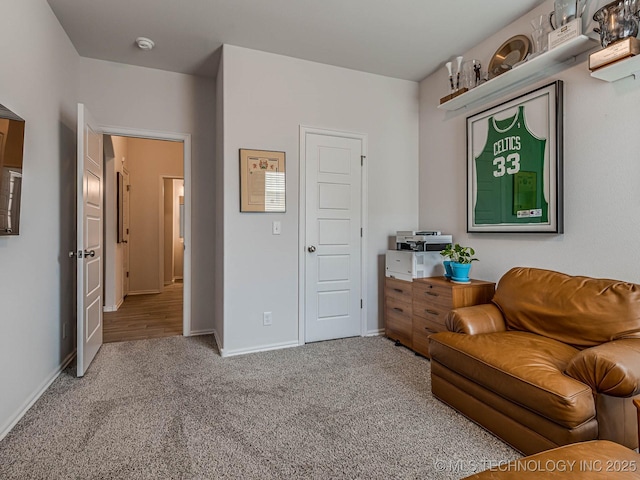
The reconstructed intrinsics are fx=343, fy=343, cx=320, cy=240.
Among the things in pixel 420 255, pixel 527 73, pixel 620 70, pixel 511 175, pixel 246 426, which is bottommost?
pixel 246 426

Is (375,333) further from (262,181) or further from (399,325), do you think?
(262,181)

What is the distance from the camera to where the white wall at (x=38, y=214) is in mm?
1909

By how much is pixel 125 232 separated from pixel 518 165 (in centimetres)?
553

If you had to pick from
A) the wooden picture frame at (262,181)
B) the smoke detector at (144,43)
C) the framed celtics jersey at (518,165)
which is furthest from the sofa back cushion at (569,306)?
the smoke detector at (144,43)

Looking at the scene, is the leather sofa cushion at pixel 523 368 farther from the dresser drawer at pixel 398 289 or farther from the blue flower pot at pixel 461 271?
the dresser drawer at pixel 398 289

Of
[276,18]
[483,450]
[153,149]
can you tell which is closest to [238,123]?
[276,18]

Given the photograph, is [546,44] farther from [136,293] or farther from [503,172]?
[136,293]

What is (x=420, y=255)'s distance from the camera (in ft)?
10.3

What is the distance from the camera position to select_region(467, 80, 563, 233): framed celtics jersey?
241cm

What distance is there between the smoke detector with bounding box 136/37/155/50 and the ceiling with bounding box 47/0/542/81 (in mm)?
48

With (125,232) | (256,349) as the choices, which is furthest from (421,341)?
(125,232)

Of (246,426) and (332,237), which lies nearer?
(246,426)

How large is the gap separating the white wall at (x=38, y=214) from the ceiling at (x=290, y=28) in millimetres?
356

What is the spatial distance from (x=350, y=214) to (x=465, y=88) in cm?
154
